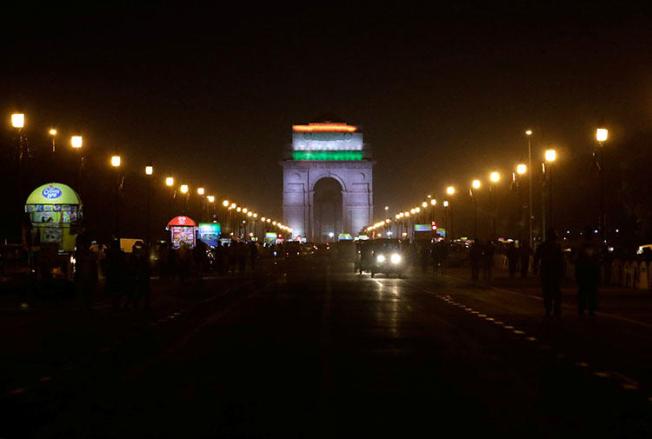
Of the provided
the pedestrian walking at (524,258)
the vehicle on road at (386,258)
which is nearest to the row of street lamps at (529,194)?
the pedestrian walking at (524,258)

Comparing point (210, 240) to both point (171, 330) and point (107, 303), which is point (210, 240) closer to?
point (107, 303)

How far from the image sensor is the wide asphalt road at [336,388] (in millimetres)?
10094

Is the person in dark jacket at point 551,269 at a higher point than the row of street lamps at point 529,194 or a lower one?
lower

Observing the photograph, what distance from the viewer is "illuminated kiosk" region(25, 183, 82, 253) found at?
140ft

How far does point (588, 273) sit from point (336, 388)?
14205 millimetres

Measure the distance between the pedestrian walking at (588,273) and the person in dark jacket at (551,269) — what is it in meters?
0.44

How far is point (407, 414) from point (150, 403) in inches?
105

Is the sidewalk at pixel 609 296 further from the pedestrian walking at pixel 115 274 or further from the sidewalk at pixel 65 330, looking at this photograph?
the pedestrian walking at pixel 115 274

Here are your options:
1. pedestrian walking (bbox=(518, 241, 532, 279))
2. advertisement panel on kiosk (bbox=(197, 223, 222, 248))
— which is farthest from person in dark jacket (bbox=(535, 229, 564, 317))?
advertisement panel on kiosk (bbox=(197, 223, 222, 248))

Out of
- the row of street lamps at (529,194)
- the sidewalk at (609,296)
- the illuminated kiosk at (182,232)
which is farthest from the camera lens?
the illuminated kiosk at (182,232)

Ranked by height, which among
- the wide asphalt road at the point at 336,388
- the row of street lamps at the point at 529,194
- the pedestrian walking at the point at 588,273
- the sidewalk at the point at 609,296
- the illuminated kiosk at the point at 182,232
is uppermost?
the row of street lamps at the point at 529,194

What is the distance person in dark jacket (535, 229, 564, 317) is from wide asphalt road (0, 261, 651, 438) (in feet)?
9.61

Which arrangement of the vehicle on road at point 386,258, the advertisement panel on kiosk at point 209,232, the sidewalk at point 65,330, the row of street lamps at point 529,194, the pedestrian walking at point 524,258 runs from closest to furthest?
the sidewalk at point 65,330 < the row of street lamps at point 529,194 < the pedestrian walking at point 524,258 < the vehicle on road at point 386,258 < the advertisement panel on kiosk at point 209,232

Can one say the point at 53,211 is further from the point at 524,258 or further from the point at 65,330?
the point at 524,258
